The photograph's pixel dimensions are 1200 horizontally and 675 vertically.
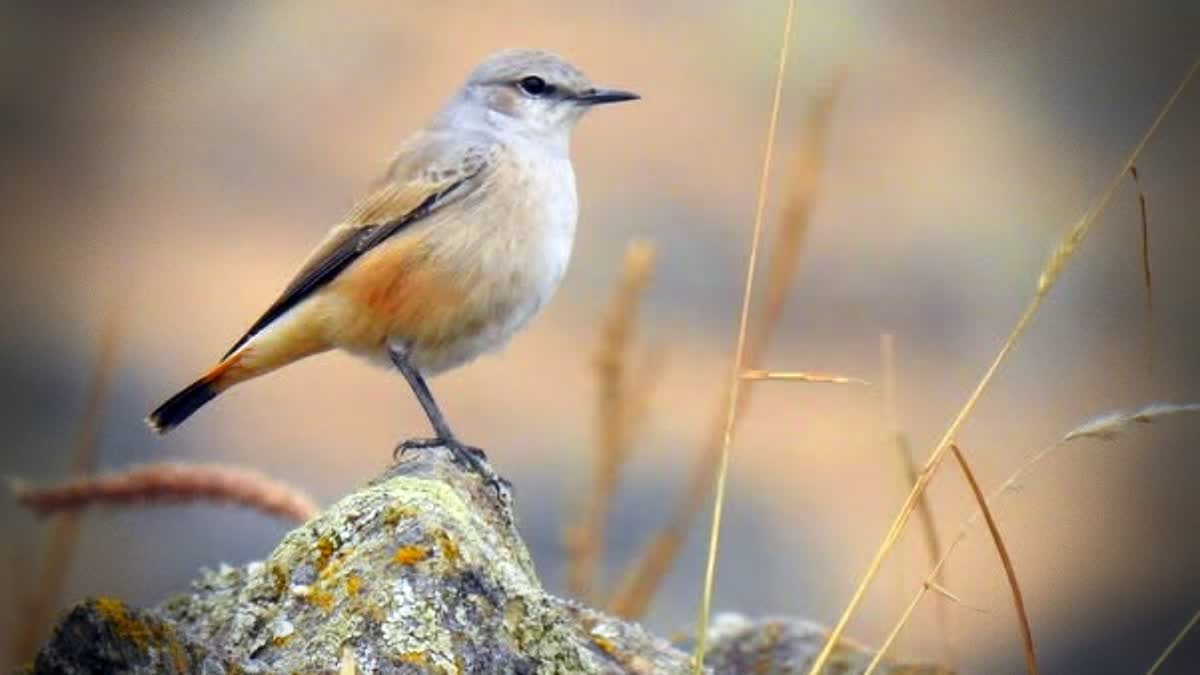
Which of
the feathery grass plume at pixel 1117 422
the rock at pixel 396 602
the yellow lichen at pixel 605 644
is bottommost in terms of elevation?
the rock at pixel 396 602

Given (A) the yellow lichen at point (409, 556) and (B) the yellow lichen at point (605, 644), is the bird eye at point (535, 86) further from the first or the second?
(A) the yellow lichen at point (409, 556)

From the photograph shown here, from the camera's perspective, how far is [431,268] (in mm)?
7695

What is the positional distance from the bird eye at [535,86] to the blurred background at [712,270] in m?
1.91

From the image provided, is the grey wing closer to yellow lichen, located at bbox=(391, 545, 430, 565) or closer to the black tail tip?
the black tail tip

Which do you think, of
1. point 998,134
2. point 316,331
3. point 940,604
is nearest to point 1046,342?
point 998,134

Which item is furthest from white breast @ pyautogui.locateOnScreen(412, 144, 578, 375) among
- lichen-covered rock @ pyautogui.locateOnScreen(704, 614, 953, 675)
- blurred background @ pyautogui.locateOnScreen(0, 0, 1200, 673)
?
blurred background @ pyautogui.locateOnScreen(0, 0, 1200, 673)

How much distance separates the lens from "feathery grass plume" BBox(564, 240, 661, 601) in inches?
287

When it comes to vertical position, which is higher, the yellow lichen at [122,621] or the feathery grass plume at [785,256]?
the feathery grass plume at [785,256]

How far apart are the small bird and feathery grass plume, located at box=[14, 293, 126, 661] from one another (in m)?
0.70

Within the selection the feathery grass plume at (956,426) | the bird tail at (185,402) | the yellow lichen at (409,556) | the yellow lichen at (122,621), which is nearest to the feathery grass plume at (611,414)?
the bird tail at (185,402)

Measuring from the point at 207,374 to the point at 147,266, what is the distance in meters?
7.95

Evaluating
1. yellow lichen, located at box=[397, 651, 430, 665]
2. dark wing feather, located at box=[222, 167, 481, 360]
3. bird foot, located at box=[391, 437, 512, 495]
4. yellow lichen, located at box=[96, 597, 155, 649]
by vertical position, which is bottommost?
yellow lichen, located at box=[96, 597, 155, 649]

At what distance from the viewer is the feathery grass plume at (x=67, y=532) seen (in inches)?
248

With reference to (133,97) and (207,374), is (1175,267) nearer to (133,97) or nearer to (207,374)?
(133,97)
